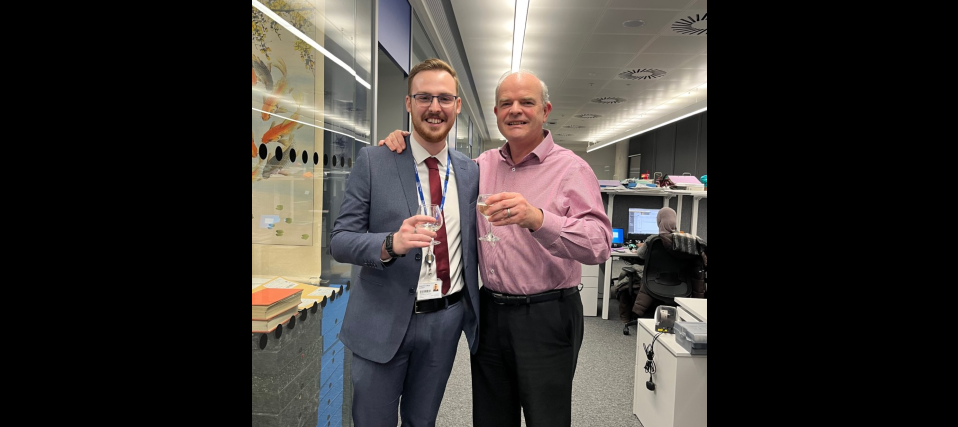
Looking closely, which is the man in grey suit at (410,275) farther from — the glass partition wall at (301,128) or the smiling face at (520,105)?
the glass partition wall at (301,128)

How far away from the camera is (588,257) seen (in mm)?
1380

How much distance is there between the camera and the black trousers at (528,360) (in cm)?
146

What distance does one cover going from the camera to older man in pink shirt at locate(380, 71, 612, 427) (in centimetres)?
146

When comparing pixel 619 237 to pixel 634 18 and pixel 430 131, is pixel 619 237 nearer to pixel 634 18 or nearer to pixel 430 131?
pixel 634 18

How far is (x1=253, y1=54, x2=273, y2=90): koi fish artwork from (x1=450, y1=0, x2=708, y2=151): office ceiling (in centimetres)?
233

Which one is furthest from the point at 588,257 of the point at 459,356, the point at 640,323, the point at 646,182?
the point at 646,182

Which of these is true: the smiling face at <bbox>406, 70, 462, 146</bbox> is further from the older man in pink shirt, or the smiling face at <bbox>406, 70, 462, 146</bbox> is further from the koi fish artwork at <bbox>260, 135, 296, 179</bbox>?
the koi fish artwork at <bbox>260, 135, 296, 179</bbox>

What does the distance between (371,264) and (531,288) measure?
512 mm

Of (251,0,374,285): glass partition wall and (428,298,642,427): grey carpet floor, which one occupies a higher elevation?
(251,0,374,285): glass partition wall

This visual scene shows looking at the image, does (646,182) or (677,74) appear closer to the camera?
(646,182)

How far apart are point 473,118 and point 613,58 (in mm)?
7185

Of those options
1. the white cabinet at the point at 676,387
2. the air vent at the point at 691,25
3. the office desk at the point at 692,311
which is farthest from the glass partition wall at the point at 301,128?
the air vent at the point at 691,25

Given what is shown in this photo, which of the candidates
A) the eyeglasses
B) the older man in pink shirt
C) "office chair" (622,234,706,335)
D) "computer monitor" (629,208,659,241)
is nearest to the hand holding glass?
the older man in pink shirt
